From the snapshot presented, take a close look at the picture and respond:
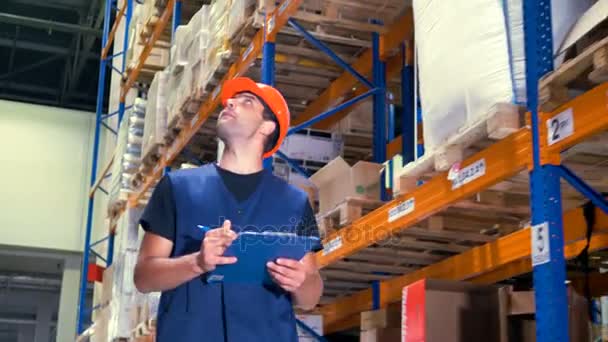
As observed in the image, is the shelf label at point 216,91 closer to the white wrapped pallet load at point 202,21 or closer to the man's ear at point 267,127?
the white wrapped pallet load at point 202,21

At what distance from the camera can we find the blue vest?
272cm

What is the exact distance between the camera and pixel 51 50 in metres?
19.4

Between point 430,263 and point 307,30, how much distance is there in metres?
2.00

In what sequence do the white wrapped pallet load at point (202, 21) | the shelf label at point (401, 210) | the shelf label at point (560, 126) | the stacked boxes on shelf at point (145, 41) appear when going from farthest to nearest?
the stacked boxes on shelf at point (145, 41) < the white wrapped pallet load at point (202, 21) < the shelf label at point (401, 210) < the shelf label at point (560, 126)

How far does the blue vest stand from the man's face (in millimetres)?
177

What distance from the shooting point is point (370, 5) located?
20.7ft

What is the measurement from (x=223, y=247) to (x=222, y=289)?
0.26 m

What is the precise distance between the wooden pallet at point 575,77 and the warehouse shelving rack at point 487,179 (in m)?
0.05

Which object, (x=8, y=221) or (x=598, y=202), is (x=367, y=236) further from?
(x=8, y=221)

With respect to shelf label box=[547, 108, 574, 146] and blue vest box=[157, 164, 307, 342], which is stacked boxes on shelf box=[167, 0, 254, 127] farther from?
blue vest box=[157, 164, 307, 342]

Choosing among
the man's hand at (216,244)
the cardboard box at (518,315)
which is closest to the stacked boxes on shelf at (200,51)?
the cardboard box at (518,315)

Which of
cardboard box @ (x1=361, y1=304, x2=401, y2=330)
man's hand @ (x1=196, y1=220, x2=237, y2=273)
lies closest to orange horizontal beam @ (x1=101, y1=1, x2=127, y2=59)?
cardboard box @ (x1=361, y1=304, x2=401, y2=330)

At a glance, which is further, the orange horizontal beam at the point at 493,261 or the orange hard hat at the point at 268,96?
the orange horizontal beam at the point at 493,261

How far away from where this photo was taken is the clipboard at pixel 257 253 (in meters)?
2.62
